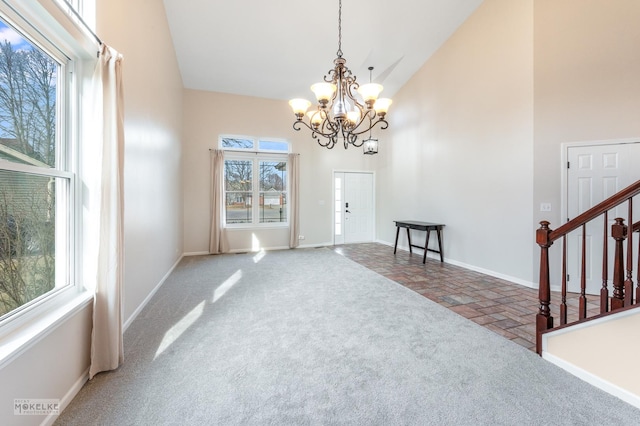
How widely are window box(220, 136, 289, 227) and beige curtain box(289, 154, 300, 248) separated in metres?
0.19

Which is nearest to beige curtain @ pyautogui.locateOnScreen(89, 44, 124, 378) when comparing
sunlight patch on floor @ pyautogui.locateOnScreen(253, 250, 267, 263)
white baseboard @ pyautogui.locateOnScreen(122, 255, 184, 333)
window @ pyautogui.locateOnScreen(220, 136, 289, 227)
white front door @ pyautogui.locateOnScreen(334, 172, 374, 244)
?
white baseboard @ pyautogui.locateOnScreen(122, 255, 184, 333)

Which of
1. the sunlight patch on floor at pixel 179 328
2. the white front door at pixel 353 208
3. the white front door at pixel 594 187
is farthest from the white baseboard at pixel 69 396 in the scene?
the white front door at pixel 353 208

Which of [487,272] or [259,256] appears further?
[259,256]

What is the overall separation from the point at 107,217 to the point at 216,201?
428 cm

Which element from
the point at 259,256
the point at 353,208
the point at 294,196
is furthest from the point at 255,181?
the point at 353,208

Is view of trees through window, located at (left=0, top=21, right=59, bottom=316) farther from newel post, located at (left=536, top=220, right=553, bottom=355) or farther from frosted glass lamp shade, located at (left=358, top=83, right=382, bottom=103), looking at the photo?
newel post, located at (left=536, top=220, right=553, bottom=355)

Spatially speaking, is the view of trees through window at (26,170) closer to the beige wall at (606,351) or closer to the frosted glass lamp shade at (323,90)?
the frosted glass lamp shade at (323,90)

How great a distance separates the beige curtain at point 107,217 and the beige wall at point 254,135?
14.0 feet

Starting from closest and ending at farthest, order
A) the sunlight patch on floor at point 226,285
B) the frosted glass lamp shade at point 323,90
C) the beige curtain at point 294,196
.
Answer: the frosted glass lamp shade at point 323,90 → the sunlight patch on floor at point 226,285 → the beige curtain at point 294,196

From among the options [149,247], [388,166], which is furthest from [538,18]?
[149,247]

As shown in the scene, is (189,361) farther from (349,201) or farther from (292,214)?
(349,201)

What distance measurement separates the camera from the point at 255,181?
6496 mm

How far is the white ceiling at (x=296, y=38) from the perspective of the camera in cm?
420

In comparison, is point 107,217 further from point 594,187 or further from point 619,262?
point 594,187
